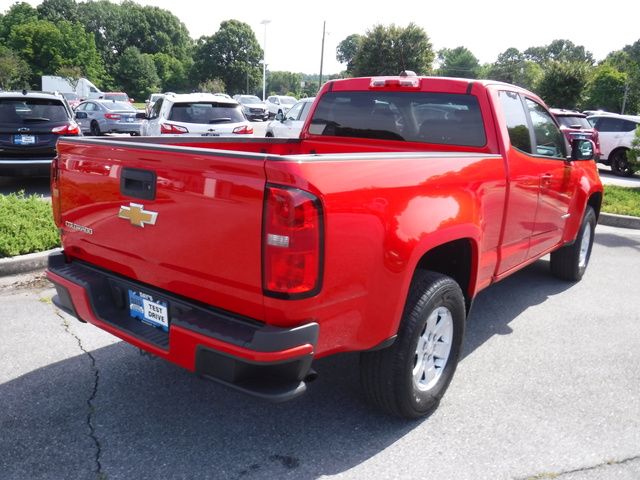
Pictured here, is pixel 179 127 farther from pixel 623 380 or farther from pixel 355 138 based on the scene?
pixel 623 380

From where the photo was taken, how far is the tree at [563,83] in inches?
1403

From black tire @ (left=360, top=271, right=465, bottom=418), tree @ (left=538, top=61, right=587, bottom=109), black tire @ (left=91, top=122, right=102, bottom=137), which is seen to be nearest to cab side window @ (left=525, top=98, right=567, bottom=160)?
black tire @ (left=360, top=271, right=465, bottom=418)

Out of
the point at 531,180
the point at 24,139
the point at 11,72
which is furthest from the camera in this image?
the point at 11,72

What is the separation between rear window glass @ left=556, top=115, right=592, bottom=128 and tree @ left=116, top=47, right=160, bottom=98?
241ft

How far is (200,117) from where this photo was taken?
11180 mm

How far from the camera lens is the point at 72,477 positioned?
2541 mm

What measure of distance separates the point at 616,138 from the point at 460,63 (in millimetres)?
100584

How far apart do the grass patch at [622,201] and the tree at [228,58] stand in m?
79.7

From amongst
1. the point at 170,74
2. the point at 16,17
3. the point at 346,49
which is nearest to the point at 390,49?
the point at 170,74

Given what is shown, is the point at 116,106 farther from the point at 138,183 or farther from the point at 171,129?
the point at 138,183

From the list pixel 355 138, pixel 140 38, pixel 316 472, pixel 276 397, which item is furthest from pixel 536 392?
pixel 140 38

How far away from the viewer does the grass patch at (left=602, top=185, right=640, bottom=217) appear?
9.15m

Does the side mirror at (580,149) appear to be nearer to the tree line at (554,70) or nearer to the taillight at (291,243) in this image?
the taillight at (291,243)

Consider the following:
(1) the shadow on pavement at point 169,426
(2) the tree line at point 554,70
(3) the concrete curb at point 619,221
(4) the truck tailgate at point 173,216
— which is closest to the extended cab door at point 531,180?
(1) the shadow on pavement at point 169,426
